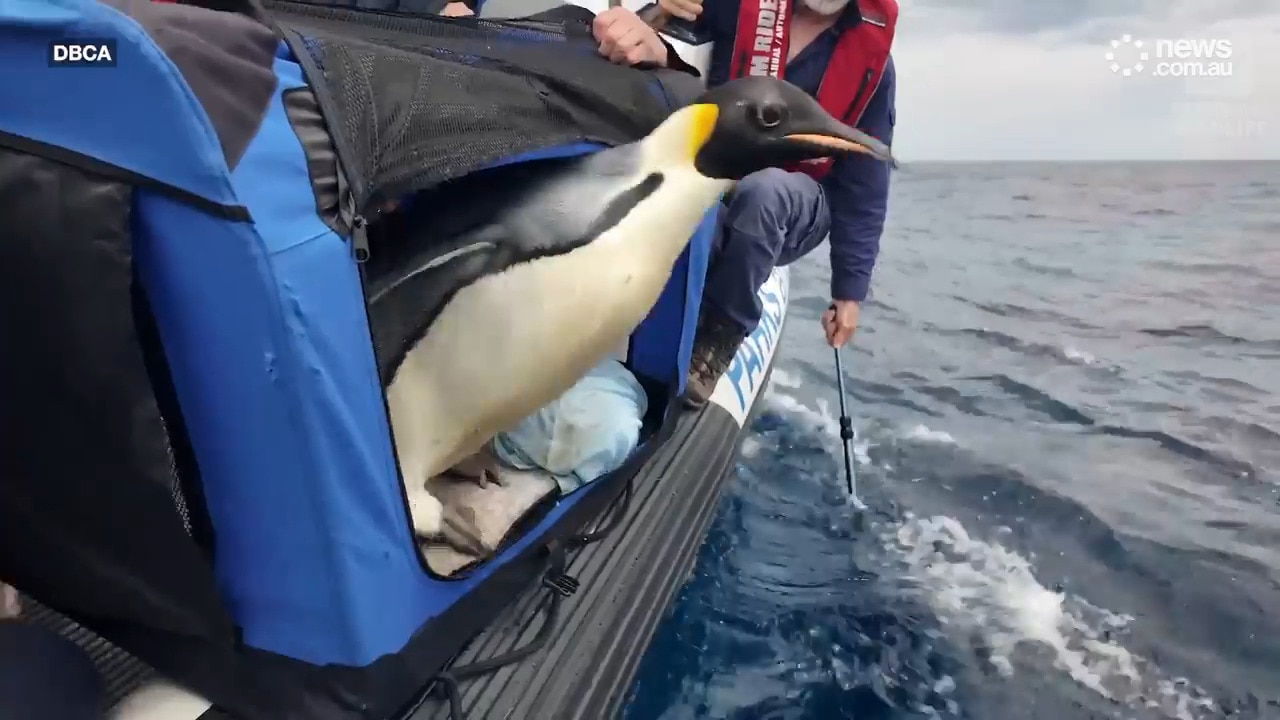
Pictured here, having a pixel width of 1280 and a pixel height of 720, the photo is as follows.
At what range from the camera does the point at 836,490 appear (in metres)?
2.14

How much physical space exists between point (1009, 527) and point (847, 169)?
34.9 inches

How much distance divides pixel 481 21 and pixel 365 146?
50cm

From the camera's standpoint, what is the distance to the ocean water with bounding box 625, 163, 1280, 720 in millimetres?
1475

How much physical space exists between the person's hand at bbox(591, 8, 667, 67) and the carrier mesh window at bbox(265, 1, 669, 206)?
26 mm

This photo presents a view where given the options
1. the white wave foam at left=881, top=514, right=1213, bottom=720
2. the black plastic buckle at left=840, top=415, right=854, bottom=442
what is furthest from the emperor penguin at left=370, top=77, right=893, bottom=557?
the black plastic buckle at left=840, top=415, right=854, bottom=442

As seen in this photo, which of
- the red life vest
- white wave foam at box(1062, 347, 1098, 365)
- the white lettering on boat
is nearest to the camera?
the red life vest

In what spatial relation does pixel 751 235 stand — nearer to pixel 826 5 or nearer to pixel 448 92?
pixel 826 5

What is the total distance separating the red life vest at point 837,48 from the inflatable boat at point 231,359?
81 cm

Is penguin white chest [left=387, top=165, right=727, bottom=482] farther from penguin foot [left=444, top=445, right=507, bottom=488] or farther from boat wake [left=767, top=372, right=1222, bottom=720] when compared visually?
boat wake [left=767, top=372, right=1222, bottom=720]

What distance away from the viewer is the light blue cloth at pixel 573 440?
1.19m

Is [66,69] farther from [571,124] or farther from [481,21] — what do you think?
[481,21]

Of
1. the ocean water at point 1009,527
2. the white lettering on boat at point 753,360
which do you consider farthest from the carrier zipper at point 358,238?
→ the white lettering on boat at point 753,360

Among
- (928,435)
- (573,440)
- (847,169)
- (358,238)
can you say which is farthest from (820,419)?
(358,238)

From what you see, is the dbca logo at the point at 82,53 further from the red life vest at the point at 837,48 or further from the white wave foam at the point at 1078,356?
the white wave foam at the point at 1078,356
